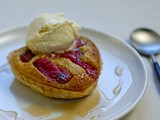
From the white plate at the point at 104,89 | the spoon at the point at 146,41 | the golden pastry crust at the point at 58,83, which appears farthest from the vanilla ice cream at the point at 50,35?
the spoon at the point at 146,41

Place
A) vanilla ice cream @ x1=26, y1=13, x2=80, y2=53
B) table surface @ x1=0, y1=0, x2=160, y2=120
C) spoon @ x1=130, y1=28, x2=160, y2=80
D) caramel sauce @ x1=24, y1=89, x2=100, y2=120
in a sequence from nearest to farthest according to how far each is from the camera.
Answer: caramel sauce @ x1=24, y1=89, x2=100, y2=120
vanilla ice cream @ x1=26, y1=13, x2=80, y2=53
spoon @ x1=130, y1=28, x2=160, y2=80
table surface @ x1=0, y1=0, x2=160, y2=120

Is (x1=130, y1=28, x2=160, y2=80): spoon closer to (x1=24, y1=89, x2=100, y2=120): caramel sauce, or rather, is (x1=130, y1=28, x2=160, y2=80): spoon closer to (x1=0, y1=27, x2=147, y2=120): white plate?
(x1=0, y1=27, x2=147, y2=120): white plate

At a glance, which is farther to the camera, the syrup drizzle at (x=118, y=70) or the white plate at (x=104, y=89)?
the syrup drizzle at (x=118, y=70)

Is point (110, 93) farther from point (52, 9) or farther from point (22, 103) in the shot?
point (52, 9)

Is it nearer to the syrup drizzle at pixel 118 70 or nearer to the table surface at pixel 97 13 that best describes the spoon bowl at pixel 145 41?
the table surface at pixel 97 13

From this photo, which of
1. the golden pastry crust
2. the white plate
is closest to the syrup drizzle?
the white plate
